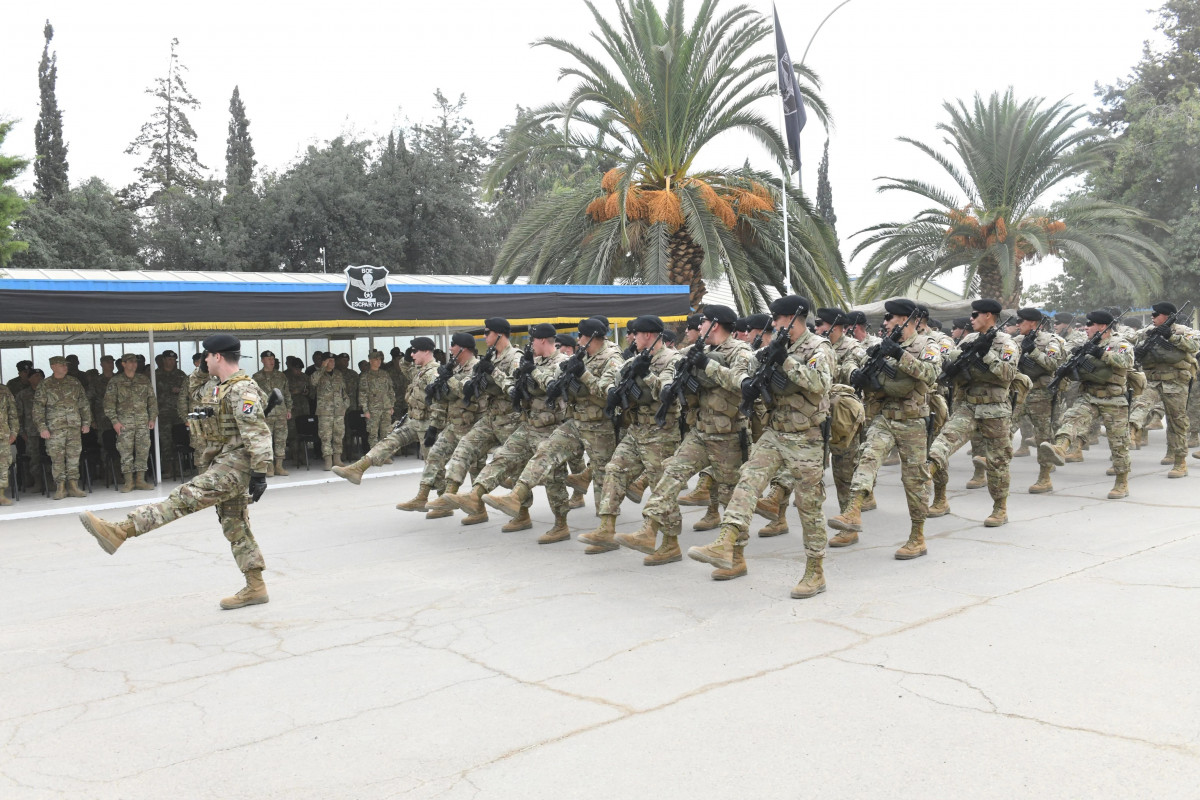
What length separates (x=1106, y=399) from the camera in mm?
9805

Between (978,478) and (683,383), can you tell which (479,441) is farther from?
(978,478)

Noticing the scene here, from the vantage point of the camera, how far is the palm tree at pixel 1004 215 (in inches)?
778

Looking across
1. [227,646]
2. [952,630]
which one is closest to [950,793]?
[952,630]

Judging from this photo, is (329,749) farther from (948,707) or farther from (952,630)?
(952,630)

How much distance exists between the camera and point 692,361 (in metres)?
6.82

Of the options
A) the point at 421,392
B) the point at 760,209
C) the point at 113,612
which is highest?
the point at 760,209

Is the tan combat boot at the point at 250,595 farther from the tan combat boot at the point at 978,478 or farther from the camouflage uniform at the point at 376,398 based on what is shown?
the camouflage uniform at the point at 376,398

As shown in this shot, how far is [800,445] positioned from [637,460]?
5.48 feet

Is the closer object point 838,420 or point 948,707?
point 948,707

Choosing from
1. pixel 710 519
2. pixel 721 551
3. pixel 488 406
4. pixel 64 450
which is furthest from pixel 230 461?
pixel 64 450

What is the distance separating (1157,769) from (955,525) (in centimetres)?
503

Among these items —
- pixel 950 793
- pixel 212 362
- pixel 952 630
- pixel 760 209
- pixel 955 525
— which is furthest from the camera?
pixel 760 209

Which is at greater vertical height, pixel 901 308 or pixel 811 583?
pixel 901 308

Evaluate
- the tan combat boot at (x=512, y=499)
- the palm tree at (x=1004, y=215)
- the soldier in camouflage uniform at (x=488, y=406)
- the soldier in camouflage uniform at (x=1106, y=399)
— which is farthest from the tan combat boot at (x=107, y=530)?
the palm tree at (x=1004, y=215)
